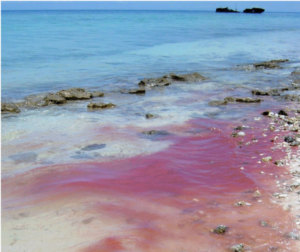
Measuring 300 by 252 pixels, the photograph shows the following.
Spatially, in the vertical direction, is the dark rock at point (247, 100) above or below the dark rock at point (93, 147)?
above

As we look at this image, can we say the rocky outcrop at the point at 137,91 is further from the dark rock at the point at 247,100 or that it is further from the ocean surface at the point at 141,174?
the dark rock at the point at 247,100

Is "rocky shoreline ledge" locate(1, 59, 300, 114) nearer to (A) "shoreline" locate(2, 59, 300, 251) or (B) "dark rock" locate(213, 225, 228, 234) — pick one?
(A) "shoreline" locate(2, 59, 300, 251)

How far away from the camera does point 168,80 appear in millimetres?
15695

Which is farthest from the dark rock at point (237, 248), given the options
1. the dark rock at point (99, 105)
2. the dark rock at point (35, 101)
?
the dark rock at point (35, 101)

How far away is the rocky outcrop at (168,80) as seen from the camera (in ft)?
49.2

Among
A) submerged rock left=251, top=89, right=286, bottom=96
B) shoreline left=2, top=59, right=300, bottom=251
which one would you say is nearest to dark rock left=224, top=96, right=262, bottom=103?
submerged rock left=251, top=89, right=286, bottom=96

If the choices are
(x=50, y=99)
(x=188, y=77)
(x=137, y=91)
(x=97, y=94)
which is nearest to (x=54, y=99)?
(x=50, y=99)

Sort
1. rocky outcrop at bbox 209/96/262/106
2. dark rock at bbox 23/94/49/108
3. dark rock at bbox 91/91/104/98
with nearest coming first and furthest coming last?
rocky outcrop at bbox 209/96/262/106 < dark rock at bbox 23/94/49/108 < dark rock at bbox 91/91/104/98

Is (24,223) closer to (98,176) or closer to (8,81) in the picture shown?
(98,176)

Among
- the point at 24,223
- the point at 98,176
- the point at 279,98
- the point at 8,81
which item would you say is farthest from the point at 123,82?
the point at 24,223

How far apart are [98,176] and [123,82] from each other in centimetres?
968

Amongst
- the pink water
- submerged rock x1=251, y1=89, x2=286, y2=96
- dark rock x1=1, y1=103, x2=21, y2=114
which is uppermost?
submerged rock x1=251, y1=89, x2=286, y2=96

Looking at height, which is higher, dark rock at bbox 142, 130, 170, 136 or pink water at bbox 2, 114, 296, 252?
dark rock at bbox 142, 130, 170, 136

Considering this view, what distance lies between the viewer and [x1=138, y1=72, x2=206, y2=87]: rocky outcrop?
49.2 ft
